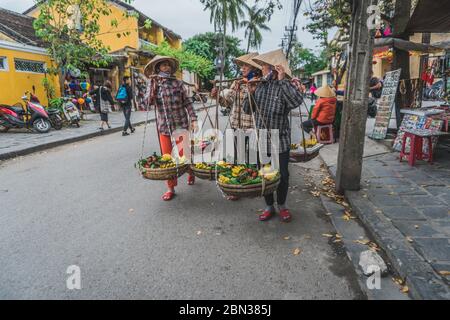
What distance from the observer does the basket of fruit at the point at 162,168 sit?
149 inches

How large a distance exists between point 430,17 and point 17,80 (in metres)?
14.3

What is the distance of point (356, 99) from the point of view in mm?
4289

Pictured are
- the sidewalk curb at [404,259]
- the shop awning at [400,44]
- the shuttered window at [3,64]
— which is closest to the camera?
the sidewalk curb at [404,259]

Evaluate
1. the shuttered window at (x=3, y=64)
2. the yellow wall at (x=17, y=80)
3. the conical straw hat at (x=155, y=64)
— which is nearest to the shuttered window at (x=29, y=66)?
the yellow wall at (x=17, y=80)

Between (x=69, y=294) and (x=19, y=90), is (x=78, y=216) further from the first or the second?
(x=19, y=90)

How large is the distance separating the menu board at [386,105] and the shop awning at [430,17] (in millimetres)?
1053

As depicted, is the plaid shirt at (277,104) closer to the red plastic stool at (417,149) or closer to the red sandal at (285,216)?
the red sandal at (285,216)

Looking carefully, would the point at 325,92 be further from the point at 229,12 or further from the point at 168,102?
the point at 229,12

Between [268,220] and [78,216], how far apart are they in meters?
2.27

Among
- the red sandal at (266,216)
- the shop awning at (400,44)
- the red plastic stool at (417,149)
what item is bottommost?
the red sandal at (266,216)

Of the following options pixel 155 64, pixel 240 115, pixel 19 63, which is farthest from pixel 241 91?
pixel 19 63

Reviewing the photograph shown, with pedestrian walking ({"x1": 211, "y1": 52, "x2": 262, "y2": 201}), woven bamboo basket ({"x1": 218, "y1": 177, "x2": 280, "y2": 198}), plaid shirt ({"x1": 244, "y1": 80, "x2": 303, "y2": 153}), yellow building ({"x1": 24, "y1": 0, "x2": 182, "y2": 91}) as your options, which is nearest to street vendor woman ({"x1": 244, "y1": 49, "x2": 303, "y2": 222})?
plaid shirt ({"x1": 244, "y1": 80, "x2": 303, "y2": 153})

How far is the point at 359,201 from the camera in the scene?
4.15m

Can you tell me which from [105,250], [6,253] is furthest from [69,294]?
[6,253]
